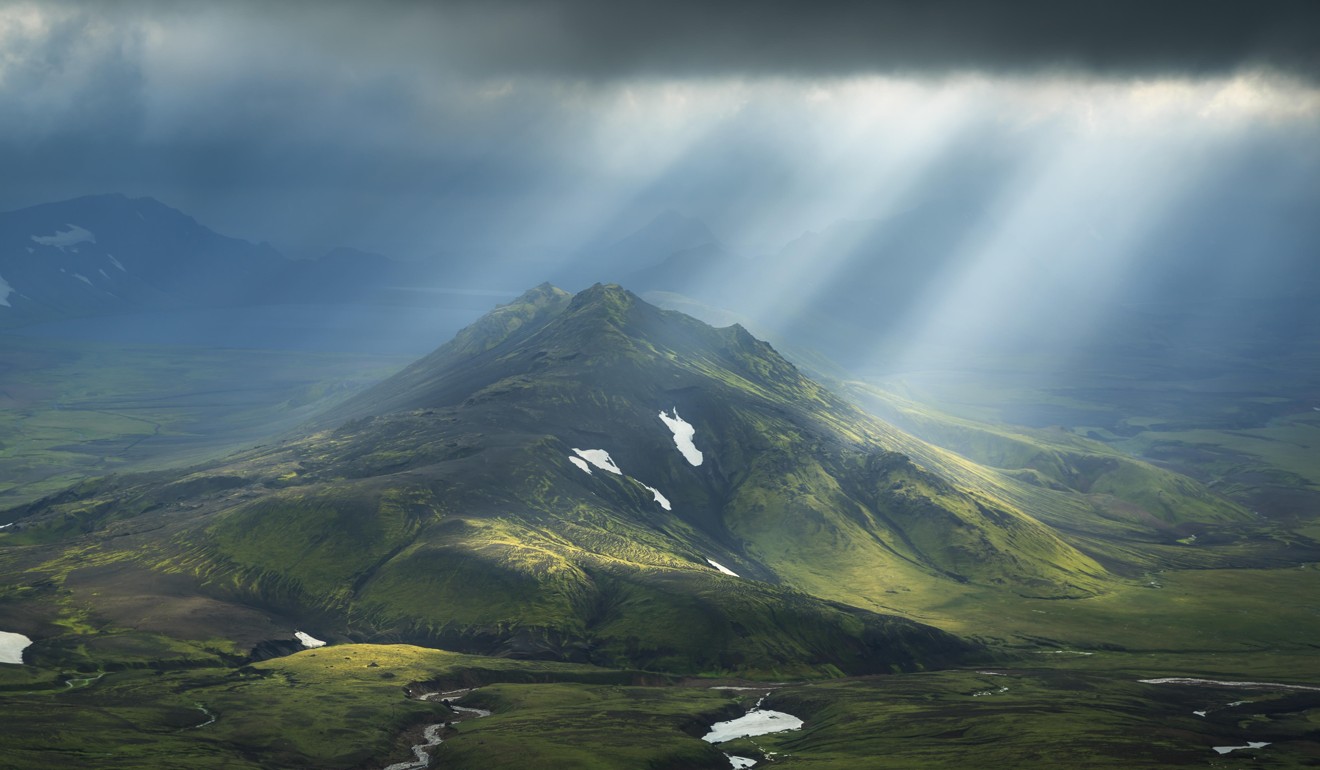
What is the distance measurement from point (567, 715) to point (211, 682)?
6962cm

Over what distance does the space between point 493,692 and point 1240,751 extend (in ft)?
420

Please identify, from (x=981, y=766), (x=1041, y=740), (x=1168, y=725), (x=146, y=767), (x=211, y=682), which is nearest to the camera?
(x=146, y=767)

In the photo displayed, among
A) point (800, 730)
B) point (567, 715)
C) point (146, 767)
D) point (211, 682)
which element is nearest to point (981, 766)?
point (800, 730)

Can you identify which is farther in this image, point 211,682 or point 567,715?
point 211,682

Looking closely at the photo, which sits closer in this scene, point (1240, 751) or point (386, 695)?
point (1240, 751)

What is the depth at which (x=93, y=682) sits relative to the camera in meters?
187

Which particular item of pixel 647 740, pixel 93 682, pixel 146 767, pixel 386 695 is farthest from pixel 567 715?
pixel 93 682

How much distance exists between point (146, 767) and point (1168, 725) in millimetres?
162546

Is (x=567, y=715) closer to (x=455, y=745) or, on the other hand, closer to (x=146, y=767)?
(x=455, y=745)

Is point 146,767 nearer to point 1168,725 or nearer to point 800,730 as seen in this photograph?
point 800,730

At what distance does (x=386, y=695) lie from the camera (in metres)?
188

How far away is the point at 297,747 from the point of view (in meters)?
158

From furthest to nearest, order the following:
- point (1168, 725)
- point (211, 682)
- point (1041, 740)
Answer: point (211, 682)
point (1168, 725)
point (1041, 740)

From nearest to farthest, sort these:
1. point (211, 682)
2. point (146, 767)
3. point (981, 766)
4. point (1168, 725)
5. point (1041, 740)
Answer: point (146, 767)
point (981, 766)
point (1041, 740)
point (1168, 725)
point (211, 682)
